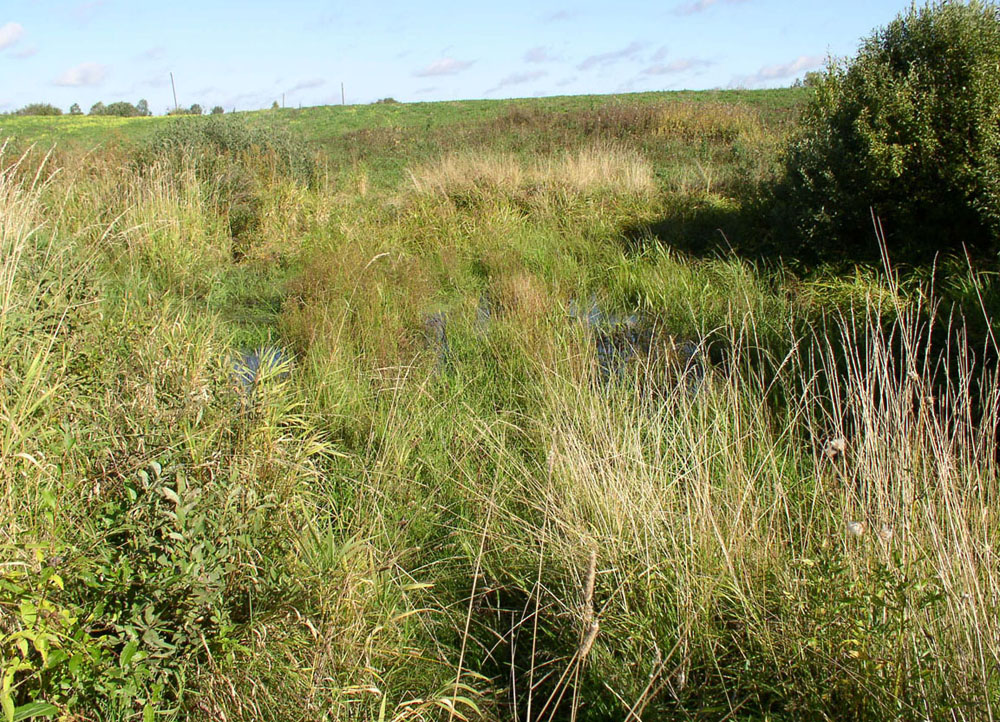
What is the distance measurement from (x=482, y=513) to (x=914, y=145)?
508cm

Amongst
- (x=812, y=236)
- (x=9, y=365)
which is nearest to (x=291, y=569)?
(x=9, y=365)

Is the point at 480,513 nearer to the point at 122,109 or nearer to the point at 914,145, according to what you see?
the point at 914,145

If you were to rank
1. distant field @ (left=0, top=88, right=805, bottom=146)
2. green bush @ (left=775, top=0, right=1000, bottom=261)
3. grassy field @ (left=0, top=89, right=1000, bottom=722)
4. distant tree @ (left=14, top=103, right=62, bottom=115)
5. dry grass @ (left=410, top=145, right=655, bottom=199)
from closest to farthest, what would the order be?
grassy field @ (left=0, top=89, right=1000, bottom=722)
green bush @ (left=775, top=0, right=1000, bottom=261)
dry grass @ (left=410, top=145, right=655, bottom=199)
distant field @ (left=0, top=88, right=805, bottom=146)
distant tree @ (left=14, top=103, right=62, bottom=115)

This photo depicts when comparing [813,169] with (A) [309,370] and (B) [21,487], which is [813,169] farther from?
(B) [21,487]

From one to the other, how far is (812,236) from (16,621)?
21.1 feet

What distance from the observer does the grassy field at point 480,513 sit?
204 centimetres

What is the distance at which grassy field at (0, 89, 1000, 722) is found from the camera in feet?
6.69

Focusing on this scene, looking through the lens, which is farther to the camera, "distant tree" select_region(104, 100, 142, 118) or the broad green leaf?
"distant tree" select_region(104, 100, 142, 118)

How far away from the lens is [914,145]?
6.05m

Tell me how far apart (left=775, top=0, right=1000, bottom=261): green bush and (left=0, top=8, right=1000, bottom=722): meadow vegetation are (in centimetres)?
49

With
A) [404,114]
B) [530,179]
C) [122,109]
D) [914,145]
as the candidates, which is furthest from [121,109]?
[914,145]

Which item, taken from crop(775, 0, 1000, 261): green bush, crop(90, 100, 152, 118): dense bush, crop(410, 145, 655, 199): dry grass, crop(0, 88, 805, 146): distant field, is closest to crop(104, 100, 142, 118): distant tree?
crop(90, 100, 152, 118): dense bush

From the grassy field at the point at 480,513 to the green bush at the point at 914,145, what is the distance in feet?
2.06

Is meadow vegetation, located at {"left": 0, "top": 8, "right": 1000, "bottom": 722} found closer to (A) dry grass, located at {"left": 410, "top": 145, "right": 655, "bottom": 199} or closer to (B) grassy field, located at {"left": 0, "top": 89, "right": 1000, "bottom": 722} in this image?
(B) grassy field, located at {"left": 0, "top": 89, "right": 1000, "bottom": 722}
